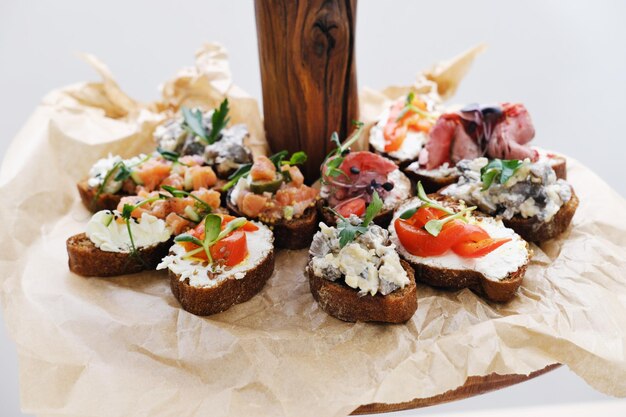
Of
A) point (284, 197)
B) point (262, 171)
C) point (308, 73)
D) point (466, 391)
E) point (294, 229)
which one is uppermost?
point (308, 73)

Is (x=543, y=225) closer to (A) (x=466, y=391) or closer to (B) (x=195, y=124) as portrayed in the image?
(A) (x=466, y=391)

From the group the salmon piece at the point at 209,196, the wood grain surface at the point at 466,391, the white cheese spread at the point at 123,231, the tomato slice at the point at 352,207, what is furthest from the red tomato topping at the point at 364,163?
the wood grain surface at the point at 466,391

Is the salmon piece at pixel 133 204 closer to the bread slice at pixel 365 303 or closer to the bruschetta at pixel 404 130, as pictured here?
the bread slice at pixel 365 303

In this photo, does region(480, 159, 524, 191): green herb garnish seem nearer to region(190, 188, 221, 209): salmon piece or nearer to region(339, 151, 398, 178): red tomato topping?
region(339, 151, 398, 178): red tomato topping

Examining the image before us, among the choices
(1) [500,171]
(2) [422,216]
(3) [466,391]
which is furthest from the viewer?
(1) [500,171]

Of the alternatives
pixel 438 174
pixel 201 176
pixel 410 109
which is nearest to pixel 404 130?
pixel 410 109

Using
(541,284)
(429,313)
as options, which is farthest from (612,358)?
(429,313)
